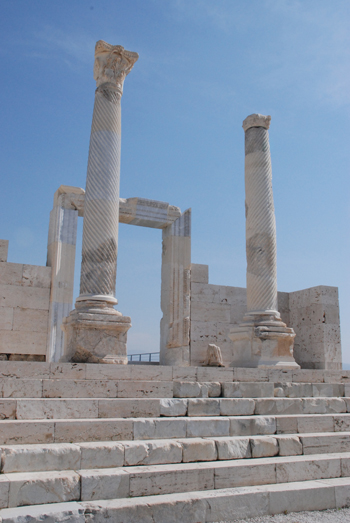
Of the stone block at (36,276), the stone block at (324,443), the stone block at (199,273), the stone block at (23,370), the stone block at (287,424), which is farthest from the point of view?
the stone block at (199,273)

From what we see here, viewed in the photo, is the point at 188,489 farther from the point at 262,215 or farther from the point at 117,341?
the point at 262,215

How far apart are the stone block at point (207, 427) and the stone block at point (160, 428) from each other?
0.40 ft

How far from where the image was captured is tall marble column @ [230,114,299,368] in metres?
11.7

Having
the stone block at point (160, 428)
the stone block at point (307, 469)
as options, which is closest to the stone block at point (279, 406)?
the stone block at point (307, 469)

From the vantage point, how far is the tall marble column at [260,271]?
38.4 feet

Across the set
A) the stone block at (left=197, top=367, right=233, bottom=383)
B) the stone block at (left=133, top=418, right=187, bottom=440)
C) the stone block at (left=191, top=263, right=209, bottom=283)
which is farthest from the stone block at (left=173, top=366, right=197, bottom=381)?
the stone block at (left=191, top=263, right=209, bottom=283)

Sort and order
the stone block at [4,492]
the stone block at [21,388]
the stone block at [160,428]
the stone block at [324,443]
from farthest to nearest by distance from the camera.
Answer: the stone block at [324,443]
the stone block at [21,388]
the stone block at [160,428]
the stone block at [4,492]

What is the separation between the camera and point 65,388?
7195 millimetres

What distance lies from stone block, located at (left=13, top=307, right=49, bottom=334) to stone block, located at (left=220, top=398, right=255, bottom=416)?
7268 millimetres

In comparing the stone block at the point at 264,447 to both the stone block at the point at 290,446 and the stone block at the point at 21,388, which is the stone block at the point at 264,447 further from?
the stone block at the point at 21,388

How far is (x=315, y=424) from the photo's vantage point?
8.29 meters

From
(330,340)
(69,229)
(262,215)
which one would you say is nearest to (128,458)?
(262,215)

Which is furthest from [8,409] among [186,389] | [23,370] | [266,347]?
[266,347]

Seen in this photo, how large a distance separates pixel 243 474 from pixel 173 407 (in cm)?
148
